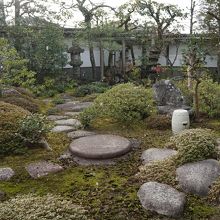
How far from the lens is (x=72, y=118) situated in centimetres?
868

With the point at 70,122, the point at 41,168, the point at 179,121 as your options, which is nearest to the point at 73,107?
the point at 70,122

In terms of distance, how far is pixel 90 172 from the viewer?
17.1ft

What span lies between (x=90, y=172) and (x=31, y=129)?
138cm

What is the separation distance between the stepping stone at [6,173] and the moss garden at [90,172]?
27mm

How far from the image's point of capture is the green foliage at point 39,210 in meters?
3.56

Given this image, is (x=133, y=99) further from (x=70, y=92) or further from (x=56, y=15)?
(x=56, y=15)

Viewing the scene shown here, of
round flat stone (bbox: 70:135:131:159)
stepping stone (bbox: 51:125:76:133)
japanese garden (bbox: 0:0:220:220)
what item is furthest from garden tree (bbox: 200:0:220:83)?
round flat stone (bbox: 70:135:131:159)

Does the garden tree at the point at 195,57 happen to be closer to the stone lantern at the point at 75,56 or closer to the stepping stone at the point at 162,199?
the stepping stone at the point at 162,199

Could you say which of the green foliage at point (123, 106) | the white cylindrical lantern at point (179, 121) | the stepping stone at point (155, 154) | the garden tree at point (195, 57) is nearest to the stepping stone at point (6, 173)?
the stepping stone at point (155, 154)

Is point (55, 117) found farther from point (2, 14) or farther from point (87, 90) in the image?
point (2, 14)

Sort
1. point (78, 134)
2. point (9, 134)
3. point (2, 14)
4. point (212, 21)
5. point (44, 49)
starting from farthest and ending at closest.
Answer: point (2, 14) → point (212, 21) → point (44, 49) → point (78, 134) → point (9, 134)

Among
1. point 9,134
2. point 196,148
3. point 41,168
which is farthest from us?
point 9,134

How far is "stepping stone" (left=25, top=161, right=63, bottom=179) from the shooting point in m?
5.17

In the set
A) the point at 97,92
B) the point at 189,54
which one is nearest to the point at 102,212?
the point at 189,54
